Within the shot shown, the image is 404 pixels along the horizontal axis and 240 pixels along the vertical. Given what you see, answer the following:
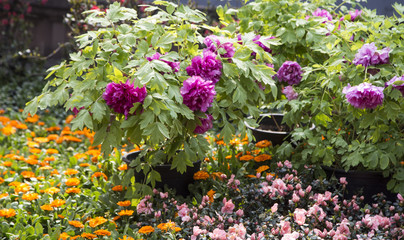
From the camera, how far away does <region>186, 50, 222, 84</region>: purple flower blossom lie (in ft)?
8.50

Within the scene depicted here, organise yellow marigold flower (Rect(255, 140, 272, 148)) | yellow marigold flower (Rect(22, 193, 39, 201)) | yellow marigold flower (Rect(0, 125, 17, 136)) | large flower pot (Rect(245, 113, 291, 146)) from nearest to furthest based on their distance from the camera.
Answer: yellow marigold flower (Rect(22, 193, 39, 201))
yellow marigold flower (Rect(255, 140, 272, 148))
large flower pot (Rect(245, 113, 291, 146))
yellow marigold flower (Rect(0, 125, 17, 136))

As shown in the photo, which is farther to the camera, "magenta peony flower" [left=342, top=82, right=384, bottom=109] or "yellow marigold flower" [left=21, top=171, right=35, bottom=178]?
"yellow marigold flower" [left=21, top=171, right=35, bottom=178]

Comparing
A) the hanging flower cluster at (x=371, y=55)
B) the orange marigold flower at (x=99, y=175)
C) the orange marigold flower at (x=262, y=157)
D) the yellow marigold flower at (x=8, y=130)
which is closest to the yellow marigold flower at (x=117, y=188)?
the orange marigold flower at (x=99, y=175)

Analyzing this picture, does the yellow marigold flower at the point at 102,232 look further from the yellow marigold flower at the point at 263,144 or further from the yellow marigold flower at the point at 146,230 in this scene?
the yellow marigold flower at the point at 263,144

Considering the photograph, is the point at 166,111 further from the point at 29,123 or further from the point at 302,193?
the point at 29,123

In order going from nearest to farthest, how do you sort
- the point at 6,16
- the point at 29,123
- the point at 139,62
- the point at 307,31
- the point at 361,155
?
the point at 139,62 → the point at 361,155 → the point at 307,31 → the point at 29,123 → the point at 6,16

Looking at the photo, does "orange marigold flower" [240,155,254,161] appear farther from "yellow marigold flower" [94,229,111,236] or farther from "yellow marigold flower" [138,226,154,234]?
"yellow marigold flower" [94,229,111,236]

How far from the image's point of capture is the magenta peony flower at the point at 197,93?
2.47 metres

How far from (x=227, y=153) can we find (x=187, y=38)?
1337 mm

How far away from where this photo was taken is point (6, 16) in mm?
7523

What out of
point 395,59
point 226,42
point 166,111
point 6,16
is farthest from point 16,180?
point 6,16

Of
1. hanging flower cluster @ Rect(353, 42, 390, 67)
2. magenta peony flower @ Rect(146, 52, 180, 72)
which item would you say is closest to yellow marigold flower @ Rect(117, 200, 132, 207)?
magenta peony flower @ Rect(146, 52, 180, 72)

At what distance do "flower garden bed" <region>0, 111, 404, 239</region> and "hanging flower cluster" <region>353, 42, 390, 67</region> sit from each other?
795 mm

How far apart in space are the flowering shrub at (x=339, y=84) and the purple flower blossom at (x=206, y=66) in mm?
399
